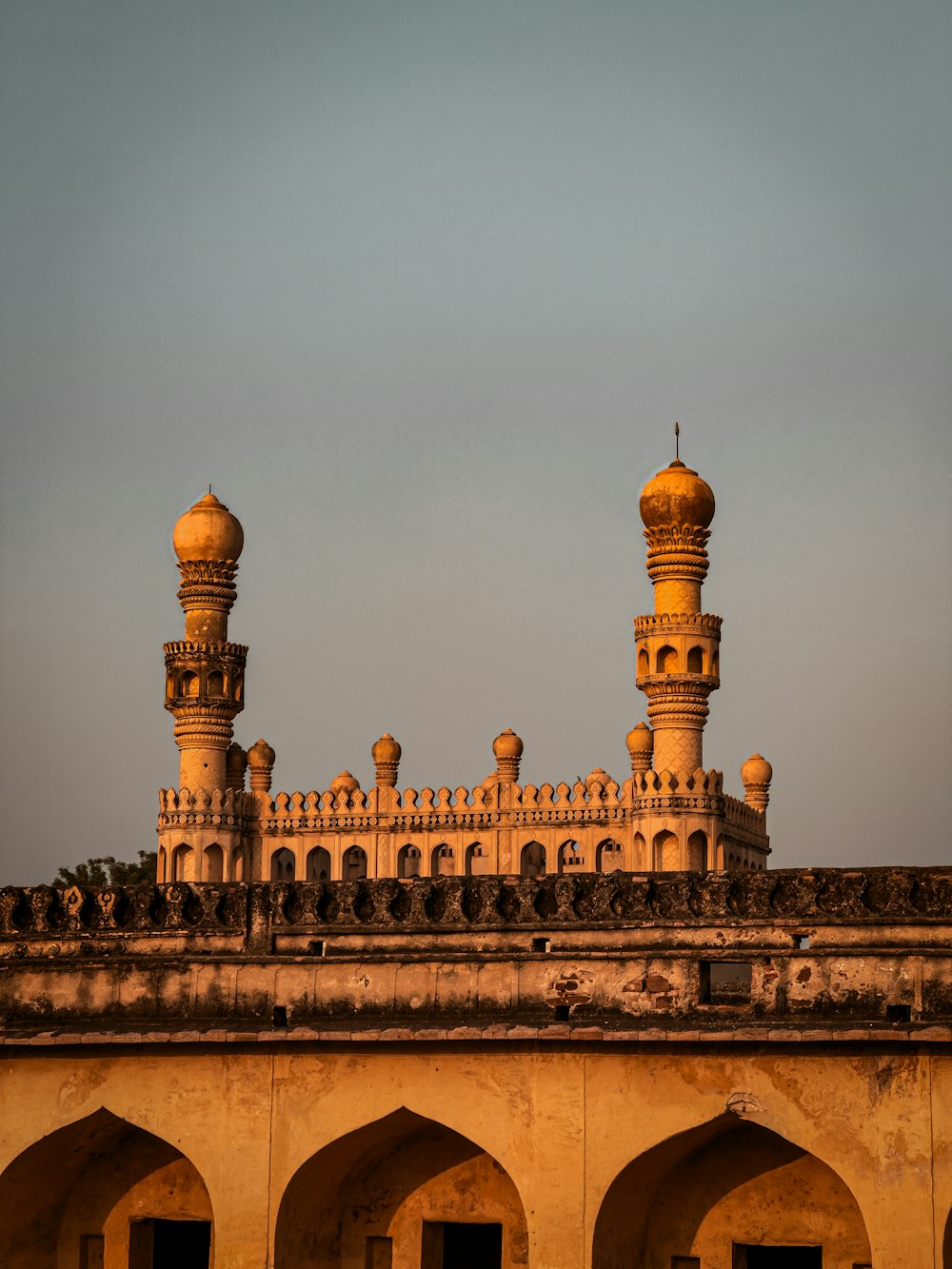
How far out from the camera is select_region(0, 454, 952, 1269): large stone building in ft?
42.3

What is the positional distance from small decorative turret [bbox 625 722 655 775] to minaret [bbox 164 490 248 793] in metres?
7.34

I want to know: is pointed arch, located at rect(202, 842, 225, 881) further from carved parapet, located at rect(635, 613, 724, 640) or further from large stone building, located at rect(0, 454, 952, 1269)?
large stone building, located at rect(0, 454, 952, 1269)

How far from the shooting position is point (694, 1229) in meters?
13.6

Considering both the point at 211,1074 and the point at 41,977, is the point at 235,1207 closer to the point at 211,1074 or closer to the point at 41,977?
the point at 211,1074

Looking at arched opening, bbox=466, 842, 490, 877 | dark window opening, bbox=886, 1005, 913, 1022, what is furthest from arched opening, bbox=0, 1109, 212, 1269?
arched opening, bbox=466, 842, 490, 877

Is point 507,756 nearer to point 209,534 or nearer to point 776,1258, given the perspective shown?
point 209,534

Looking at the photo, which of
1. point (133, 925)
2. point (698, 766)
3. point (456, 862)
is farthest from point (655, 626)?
point (133, 925)

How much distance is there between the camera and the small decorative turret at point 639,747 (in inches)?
1510

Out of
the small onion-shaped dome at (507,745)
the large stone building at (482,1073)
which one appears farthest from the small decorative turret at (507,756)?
the large stone building at (482,1073)

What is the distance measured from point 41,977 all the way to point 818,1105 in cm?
573

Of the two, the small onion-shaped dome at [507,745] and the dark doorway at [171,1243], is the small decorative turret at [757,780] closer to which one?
the small onion-shaped dome at [507,745]

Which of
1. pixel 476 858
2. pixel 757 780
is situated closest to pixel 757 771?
pixel 757 780

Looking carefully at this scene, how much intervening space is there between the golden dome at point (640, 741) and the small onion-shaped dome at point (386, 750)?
4.26 meters

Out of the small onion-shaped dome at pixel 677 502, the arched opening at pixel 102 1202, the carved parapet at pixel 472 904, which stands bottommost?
the arched opening at pixel 102 1202
